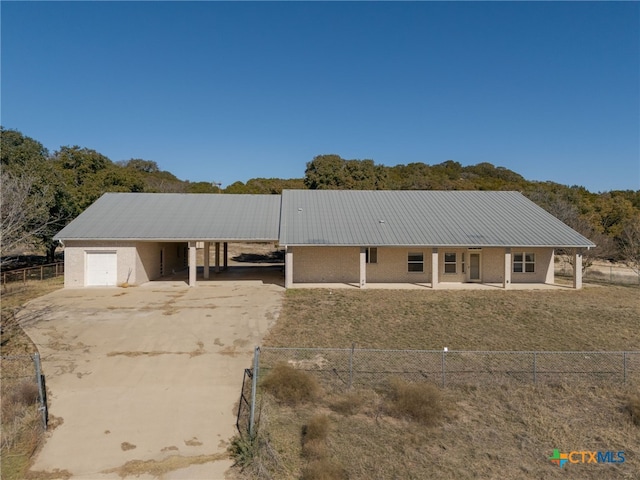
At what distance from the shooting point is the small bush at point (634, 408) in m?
8.37

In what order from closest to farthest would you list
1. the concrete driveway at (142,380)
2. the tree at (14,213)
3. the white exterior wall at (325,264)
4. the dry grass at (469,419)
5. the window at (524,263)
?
the dry grass at (469,419), the concrete driveway at (142,380), the tree at (14,213), the white exterior wall at (325,264), the window at (524,263)

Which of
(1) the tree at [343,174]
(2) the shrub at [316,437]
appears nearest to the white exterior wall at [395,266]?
(2) the shrub at [316,437]

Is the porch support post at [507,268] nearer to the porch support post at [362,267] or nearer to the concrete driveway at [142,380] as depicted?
the porch support post at [362,267]

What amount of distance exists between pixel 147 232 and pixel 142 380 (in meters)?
14.3

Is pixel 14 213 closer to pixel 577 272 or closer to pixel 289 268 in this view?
pixel 289 268

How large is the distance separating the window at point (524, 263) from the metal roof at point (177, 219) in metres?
14.9

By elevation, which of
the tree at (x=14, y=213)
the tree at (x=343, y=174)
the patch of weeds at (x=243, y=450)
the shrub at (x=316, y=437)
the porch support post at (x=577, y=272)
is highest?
the tree at (x=343, y=174)

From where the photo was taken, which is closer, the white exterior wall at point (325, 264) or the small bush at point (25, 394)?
the small bush at point (25, 394)

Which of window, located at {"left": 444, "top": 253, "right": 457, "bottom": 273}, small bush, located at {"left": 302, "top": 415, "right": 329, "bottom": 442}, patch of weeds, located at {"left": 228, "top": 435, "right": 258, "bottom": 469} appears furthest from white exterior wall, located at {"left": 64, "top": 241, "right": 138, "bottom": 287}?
window, located at {"left": 444, "top": 253, "right": 457, "bottom": 273}

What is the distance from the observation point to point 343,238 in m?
21.9

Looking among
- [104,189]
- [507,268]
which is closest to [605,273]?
[507,268]

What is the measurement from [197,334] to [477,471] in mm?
9817

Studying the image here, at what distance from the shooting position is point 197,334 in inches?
532

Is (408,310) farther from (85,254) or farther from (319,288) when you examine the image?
(85,254)
